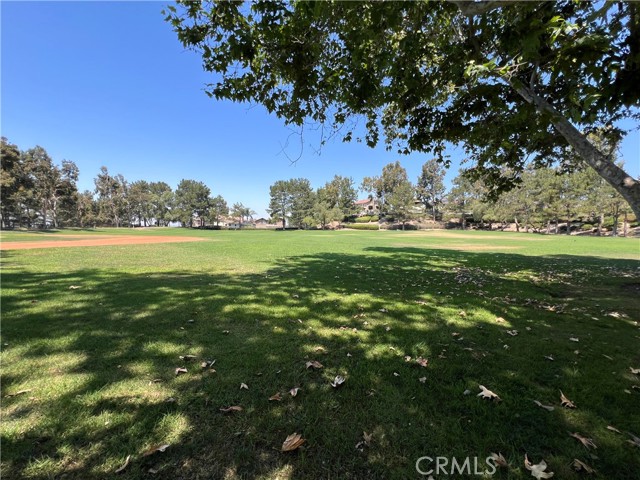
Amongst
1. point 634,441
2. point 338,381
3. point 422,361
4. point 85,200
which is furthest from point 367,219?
point 634,441

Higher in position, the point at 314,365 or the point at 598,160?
the point at 598,160

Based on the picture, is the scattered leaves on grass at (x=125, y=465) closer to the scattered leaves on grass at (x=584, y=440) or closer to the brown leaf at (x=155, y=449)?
the brown leaf at (x=155, y=449)

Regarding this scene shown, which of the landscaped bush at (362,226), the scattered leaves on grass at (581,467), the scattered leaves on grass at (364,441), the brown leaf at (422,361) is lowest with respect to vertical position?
the scattered leaves on grass at (581,467)

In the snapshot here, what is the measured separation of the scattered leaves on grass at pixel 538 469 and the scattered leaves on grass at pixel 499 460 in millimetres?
144

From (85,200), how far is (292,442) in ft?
367

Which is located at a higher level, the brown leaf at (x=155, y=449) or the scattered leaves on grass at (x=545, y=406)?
the brown leaf at (x=155, y=449)

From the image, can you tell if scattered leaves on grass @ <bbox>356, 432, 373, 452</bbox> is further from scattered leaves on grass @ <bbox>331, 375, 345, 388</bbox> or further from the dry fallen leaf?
scattered leaves on grass @ <bbox>331, 375, 345, 388</bbox>

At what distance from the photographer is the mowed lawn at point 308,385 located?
2.32 metres

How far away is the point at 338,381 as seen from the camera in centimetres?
335

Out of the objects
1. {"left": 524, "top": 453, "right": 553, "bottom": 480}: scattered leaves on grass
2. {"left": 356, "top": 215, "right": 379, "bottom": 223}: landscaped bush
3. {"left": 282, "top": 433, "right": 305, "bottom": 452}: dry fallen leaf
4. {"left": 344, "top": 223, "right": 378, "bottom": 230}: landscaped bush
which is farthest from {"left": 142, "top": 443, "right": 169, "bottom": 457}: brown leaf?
{"left": 356, "top": 215, "right": 379, "bottom": 223}: landscaped bush

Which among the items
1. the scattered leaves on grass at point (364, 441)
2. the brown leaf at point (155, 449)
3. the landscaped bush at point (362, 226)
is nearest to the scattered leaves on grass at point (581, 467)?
the scattered leaves on grass at point (364, 441)

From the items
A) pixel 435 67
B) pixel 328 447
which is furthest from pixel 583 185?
pixel 328 447

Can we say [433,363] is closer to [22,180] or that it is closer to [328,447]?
[328,447]

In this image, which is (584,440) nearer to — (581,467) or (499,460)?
(581,467)
